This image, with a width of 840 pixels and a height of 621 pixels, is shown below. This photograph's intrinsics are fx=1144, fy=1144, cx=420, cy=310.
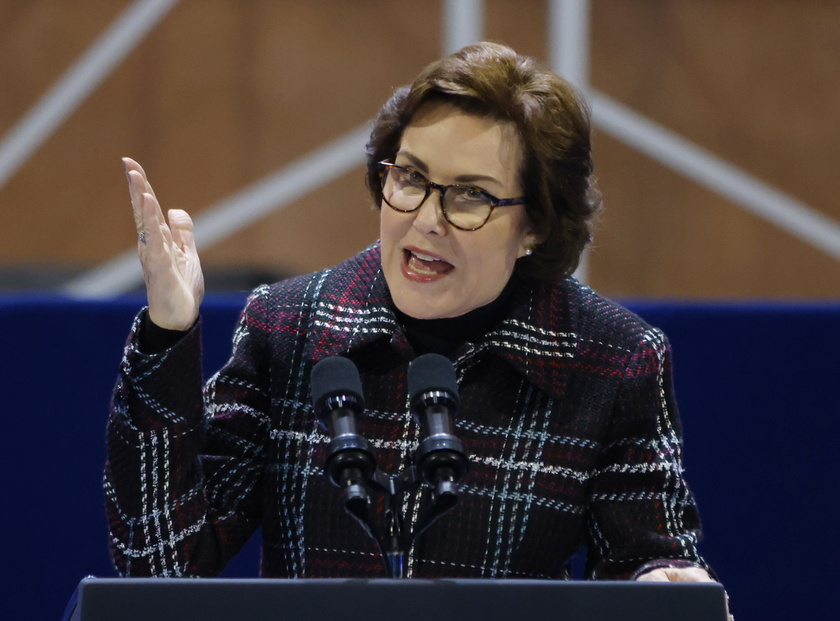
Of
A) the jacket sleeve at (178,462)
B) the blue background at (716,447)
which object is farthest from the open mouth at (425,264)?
the blue background at (716,447)

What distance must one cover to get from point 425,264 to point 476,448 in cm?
24

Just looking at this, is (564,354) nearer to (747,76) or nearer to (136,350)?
(136,350)

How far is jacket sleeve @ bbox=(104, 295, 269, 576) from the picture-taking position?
125 centimetres

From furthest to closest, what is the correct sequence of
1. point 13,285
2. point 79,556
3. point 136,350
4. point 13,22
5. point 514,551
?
point 13,22
point 13,285
point 79,556
point 514,551
point 136,350

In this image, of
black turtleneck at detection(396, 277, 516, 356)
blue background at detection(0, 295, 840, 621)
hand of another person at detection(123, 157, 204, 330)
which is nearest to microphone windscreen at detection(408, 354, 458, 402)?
hand of another person at detection(123, 157, 204, 330)

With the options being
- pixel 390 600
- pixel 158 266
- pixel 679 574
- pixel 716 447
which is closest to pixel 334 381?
pixel 390 600

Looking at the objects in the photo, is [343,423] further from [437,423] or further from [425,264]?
[425,264]

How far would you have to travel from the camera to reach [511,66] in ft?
4.61

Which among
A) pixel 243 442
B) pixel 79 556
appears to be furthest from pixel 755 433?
pixel 79 556

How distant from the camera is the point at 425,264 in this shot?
4.56 ft

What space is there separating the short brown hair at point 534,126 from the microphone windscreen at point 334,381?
0.47 meters

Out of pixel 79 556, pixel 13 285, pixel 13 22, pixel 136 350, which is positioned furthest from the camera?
pixel 13 22

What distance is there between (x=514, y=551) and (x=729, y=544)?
81 centimetres

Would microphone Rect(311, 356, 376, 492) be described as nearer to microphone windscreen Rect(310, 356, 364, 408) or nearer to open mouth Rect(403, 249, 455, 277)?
microphone windscreen Rect(310, 356, 364, 408)
